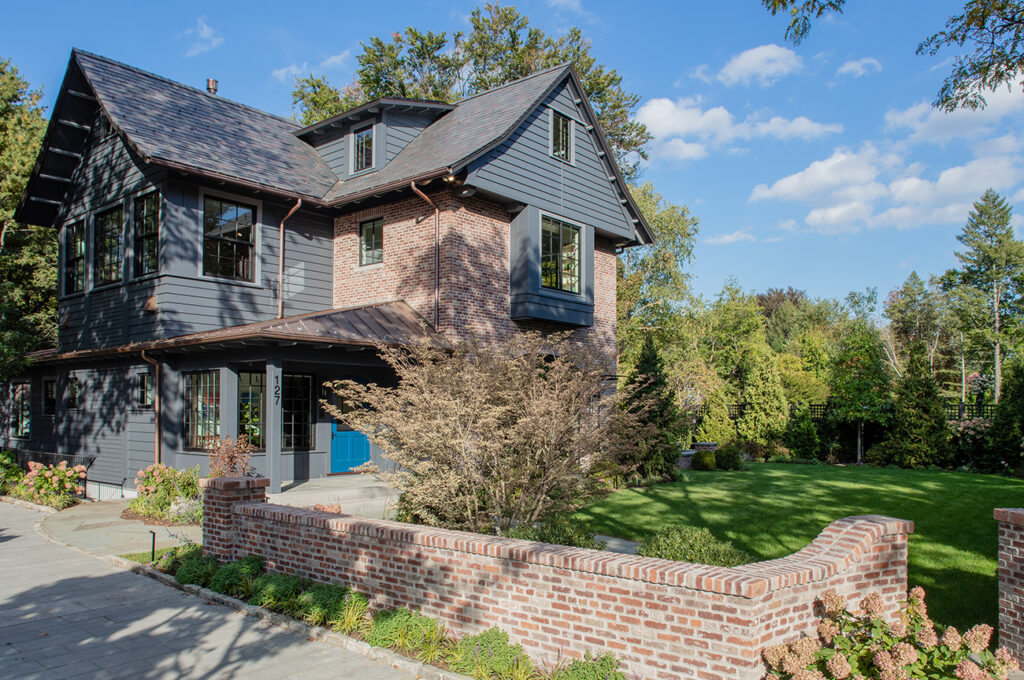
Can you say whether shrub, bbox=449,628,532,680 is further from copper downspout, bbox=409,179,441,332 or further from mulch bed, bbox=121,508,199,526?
copper downspout, bbox=409,179,441,332

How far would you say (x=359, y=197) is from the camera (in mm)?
15586

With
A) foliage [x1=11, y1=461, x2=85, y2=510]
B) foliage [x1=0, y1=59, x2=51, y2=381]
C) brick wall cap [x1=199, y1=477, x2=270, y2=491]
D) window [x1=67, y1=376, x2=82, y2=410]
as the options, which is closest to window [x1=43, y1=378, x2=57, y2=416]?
window [x1=67, y1=376, x2=82, y2=410]

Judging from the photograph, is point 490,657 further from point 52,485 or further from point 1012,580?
point 52,485

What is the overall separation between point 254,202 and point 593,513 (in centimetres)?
1020

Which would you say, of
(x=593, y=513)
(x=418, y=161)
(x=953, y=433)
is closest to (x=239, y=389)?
(x=418, y=161)

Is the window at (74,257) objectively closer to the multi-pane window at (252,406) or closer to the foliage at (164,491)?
the multi-pane window at (252,406)

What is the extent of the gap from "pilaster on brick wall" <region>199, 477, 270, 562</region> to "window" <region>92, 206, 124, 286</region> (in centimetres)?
980

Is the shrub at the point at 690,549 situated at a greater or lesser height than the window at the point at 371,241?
lesser

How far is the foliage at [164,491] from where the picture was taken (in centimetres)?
1190

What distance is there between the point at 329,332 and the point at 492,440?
606cm

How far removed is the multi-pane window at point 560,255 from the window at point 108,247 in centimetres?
988

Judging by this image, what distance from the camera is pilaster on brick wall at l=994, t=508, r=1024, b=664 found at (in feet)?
17.2

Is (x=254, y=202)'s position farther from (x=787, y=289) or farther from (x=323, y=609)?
(x=787, y=289)

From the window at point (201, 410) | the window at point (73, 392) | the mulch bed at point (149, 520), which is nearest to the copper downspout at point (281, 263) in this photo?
the window at point (201, 410)
